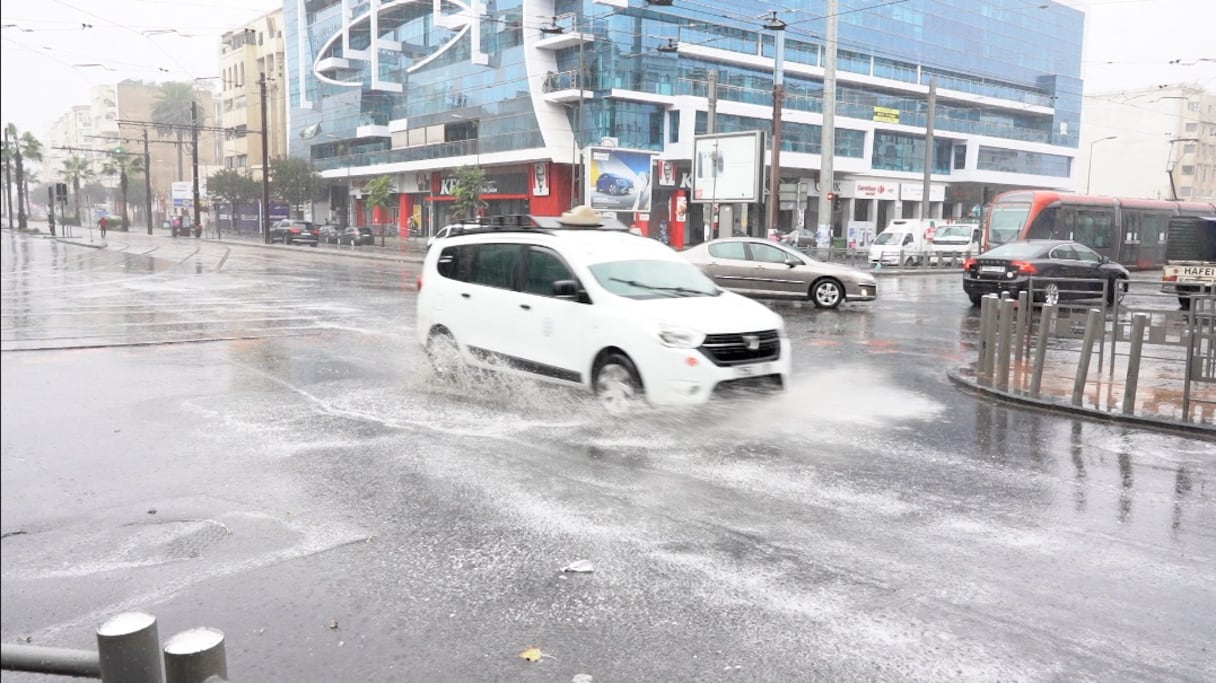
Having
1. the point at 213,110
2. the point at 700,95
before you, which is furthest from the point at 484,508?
the point at 213,110

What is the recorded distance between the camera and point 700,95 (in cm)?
5225

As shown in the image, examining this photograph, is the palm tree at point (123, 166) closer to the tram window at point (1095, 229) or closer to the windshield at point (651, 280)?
the tram window at point (1095, 229)

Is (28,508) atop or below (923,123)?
below

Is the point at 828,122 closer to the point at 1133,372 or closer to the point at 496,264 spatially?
the point at 1133,372

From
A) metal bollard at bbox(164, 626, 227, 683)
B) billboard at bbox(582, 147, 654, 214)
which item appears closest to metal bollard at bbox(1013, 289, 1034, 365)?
metal bollard at bbox(164, 626, 227, 683)

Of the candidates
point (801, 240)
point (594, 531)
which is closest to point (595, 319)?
point (594, 531)

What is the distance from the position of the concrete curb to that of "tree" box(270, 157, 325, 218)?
231 ft

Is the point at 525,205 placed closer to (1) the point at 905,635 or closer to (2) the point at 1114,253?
(2) the point at 1114,253

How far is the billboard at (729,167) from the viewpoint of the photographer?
102 ft

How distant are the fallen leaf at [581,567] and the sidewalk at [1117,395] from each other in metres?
6.24

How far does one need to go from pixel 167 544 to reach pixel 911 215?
233 ft

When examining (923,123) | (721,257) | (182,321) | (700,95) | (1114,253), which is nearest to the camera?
(182,321)

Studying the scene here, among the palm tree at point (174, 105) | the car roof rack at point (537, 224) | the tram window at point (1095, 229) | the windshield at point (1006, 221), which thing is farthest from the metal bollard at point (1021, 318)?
the palm tree at point (174, 105)

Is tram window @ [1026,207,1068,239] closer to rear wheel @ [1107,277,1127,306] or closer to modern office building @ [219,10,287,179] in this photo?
rear wheel @ [1107,277,1127,306]
